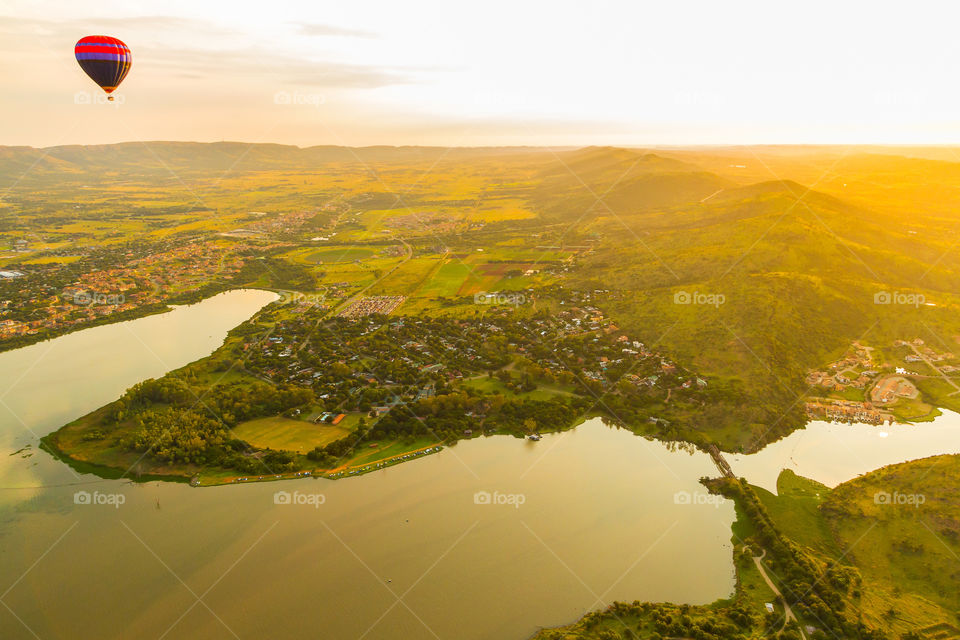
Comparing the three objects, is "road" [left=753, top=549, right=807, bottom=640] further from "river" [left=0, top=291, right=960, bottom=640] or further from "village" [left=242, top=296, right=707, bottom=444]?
"village" [left=242, top=296, right=707, bottom=444]

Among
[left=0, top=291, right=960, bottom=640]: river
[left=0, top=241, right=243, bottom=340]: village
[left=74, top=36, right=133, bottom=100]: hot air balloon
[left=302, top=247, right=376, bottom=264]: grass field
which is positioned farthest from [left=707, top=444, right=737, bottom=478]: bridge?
[left=302, top=247, right=376, bottom=264]: grass field

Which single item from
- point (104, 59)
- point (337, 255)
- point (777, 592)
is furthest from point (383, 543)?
point (337, 255)

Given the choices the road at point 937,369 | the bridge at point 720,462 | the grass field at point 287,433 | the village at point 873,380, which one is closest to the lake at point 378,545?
the bridge at point 720,462

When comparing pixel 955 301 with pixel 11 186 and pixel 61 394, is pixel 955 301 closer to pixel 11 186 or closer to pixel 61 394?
pixel 61 394

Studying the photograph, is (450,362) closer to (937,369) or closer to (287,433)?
(287,433)

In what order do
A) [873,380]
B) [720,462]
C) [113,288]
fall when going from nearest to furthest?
[720,462] < [873,380] < [113,288]

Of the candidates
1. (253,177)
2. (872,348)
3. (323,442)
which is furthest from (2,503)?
(253,177)

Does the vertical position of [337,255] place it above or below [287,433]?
above

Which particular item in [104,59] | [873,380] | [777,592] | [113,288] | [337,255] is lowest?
[777,592]

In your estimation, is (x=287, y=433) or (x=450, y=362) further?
(x=450, y=362)
